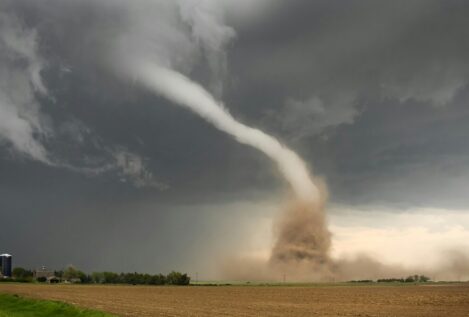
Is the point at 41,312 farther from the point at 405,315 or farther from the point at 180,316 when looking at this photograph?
the point at 405,315

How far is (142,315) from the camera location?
53656mm

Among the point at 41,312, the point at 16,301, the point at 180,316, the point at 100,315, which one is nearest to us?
the point at 100,315

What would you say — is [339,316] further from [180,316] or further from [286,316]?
[180,316]

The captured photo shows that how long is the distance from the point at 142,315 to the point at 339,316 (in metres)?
21.4

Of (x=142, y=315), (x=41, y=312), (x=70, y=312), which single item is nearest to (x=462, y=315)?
(x=142, y=315)

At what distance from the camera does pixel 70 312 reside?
5794 centimetres

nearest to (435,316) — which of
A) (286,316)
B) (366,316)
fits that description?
(366,316)

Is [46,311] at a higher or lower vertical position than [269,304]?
lower

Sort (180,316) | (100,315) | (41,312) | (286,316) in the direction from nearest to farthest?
(100,315) → (180,316) → (286,316) → (41,312)

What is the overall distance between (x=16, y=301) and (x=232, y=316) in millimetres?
42587

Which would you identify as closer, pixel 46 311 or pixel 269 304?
pixel 46 311

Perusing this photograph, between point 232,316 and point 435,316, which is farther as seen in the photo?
point 435,316

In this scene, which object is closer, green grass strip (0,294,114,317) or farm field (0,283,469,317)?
green grass strip (0,294,114,317)

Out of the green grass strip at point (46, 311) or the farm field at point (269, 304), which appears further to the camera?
the farm field at point (269, 304)
